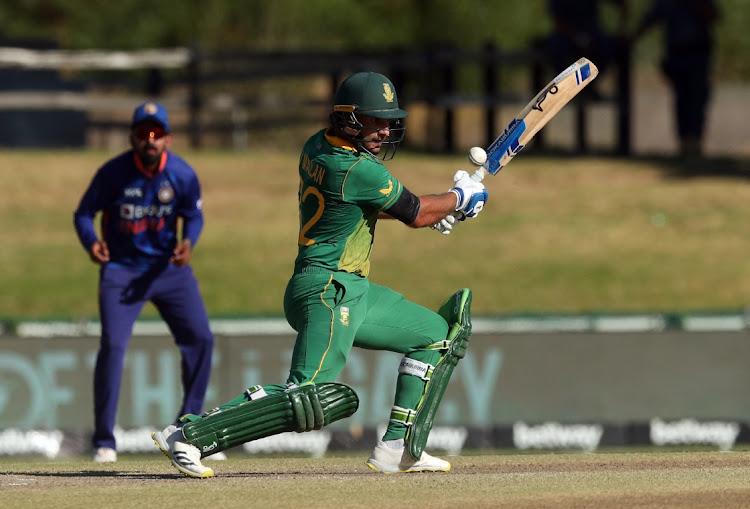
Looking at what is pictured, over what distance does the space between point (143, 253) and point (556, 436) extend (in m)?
4.14

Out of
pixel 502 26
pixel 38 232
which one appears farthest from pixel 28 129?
pixel 502 26

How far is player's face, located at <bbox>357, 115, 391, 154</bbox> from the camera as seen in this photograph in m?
6.84

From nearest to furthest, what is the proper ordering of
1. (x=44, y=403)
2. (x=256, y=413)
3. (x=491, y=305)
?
(x=256, y=413), (x=44, y=403), (x=491, y=305)

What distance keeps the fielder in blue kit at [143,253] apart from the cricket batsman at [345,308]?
7.79ft

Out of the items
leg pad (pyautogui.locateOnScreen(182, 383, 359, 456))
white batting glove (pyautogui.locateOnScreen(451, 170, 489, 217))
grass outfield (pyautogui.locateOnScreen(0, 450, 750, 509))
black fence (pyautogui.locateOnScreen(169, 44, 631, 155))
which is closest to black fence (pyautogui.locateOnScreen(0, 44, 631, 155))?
black fence (pyautogui.locateOnScreen(169, 44, 631, 155))

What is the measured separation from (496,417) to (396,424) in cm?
461

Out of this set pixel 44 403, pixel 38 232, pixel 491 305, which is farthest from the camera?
pixel 38 232

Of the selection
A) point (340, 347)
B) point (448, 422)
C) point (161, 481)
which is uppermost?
point (340, 347)

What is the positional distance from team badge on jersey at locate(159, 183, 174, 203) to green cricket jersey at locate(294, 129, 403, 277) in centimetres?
262

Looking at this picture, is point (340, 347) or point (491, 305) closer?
point (340, 347)

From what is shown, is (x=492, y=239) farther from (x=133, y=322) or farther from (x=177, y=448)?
(x=177, y=448)

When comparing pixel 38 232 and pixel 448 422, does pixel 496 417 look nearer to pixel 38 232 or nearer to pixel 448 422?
pixel 448 422

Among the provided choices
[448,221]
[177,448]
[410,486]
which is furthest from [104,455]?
[448,221]

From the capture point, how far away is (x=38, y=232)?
17.6m
